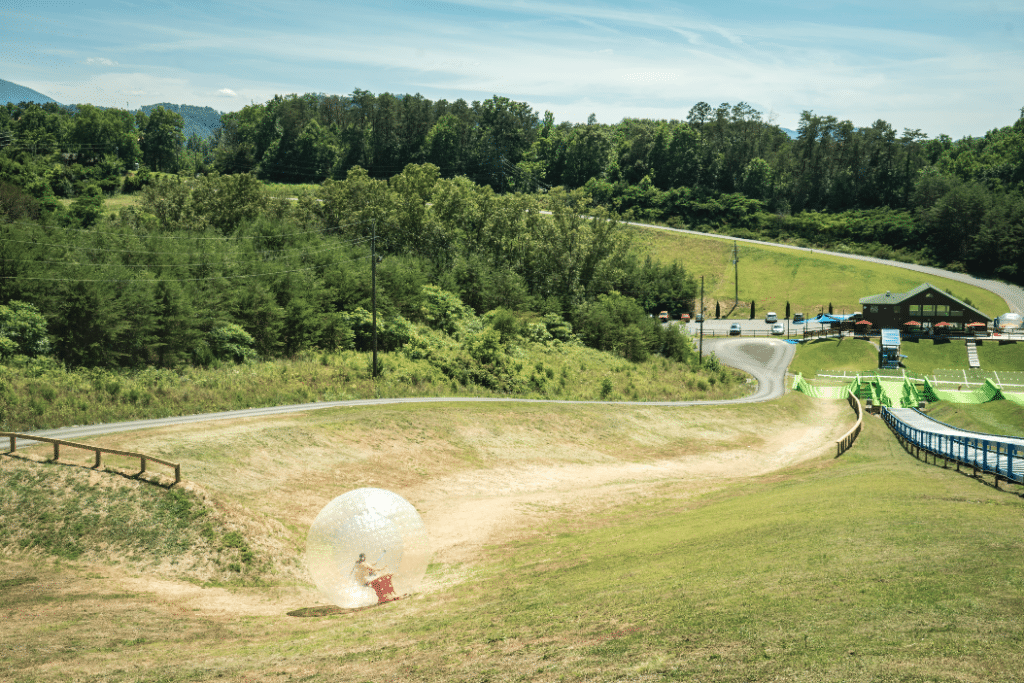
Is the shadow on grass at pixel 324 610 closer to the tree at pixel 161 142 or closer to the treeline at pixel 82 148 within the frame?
the treeline at pixel 82 148

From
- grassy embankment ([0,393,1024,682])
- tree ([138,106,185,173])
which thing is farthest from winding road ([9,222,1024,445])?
tree ([138,106,185,173])

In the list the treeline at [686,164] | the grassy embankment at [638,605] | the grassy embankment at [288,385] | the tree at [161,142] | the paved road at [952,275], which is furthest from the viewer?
the tree at [161,142]

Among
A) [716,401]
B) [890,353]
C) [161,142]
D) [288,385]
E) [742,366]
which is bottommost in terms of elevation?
[716,401]

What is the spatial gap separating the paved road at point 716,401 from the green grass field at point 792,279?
965 inches

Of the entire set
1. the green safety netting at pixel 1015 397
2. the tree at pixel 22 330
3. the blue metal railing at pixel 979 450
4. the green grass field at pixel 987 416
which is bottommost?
the green grass field at pixel 987 416

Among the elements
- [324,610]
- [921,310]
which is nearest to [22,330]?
[324,610]

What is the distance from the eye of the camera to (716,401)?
212 ft

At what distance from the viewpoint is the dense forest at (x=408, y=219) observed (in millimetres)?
53594

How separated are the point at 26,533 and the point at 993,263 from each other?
488 feet

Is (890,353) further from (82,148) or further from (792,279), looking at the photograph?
(82,148)

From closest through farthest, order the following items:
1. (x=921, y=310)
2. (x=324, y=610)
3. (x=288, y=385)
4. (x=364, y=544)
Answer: (x=364, y=544) → (x=324, y=610) → (x=288, y=385) → (x=921, y=310)

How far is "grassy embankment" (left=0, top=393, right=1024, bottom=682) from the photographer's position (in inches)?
515

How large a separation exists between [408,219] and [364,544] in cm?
7781

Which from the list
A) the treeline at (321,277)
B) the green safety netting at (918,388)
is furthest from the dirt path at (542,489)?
the treeline at (321,277)
